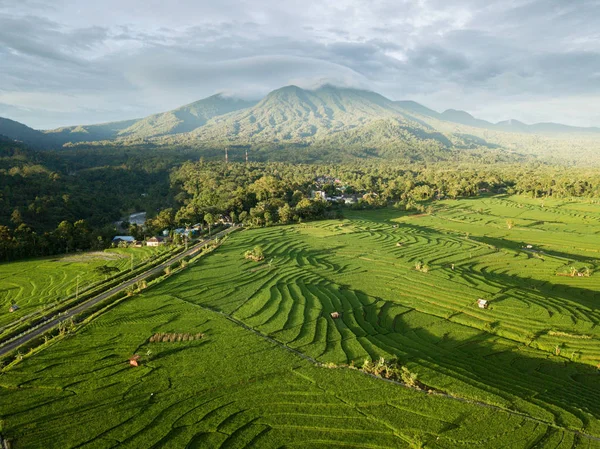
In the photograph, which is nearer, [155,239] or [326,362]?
[326,362]

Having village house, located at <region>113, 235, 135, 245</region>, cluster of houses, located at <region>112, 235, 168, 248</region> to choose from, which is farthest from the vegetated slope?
village house, located at <region>113, 235, 135, 245</region>

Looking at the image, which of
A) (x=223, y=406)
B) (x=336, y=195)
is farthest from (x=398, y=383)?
(x=336, y=195)

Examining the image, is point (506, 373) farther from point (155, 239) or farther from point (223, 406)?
point (155, 239)

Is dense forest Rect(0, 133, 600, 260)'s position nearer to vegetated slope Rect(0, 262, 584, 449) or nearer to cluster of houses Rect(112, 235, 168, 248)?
cluster of houses Rect(112, 235, 168, 248)

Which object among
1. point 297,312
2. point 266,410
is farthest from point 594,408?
point 297,312

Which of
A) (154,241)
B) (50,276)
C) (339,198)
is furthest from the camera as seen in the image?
(339,198)
